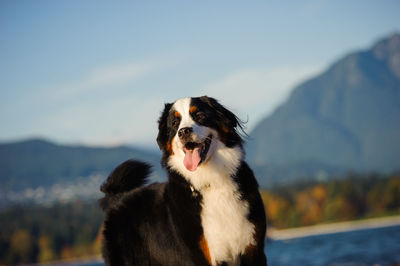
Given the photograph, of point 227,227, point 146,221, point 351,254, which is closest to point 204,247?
point 227,227

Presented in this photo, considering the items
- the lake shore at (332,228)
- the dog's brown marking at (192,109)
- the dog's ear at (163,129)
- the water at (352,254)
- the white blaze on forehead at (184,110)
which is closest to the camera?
the white blaze on forehead at (184,110)

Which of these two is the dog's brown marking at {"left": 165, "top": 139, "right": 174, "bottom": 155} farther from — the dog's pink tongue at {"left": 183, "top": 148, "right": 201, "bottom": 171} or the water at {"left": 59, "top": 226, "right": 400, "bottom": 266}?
the water at {"left": 59, "top": 226, "right": 400, "bottom": 266}

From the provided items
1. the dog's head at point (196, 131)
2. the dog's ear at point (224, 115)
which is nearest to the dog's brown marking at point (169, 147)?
the dog's head at point (196, 131)

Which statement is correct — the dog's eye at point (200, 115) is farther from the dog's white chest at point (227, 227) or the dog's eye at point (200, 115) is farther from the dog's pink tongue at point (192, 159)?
the dog's white chest at point (227, 227)

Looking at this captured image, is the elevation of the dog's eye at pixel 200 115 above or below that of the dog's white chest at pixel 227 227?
above

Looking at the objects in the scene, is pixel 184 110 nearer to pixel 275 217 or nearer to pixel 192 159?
pixel 192 159

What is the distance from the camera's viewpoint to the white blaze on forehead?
18.1 ft

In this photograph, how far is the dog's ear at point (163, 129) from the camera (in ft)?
19.2

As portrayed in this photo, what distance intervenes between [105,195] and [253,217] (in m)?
2.73

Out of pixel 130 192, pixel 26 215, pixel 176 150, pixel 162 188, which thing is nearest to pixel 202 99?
pixel 176 150

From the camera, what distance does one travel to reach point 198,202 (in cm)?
529

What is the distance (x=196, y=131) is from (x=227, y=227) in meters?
1.10

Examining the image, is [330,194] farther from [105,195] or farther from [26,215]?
[105,195]

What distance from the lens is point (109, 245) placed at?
250 inches
